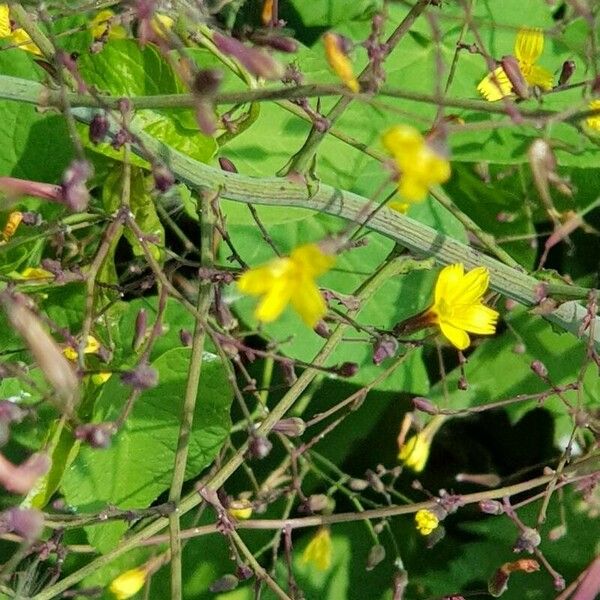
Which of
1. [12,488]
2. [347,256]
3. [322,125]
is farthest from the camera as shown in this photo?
[347,256]

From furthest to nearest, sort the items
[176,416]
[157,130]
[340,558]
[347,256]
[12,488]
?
[340,558] → [347,256] → [176,416] → [157,130] → [12,488]

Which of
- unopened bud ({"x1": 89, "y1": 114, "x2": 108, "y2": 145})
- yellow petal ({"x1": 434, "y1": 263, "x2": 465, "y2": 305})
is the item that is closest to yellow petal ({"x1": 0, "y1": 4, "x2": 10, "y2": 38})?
unopened bud ({"x1": 89, "y1": 114, "x2": 108, "y2": 145})

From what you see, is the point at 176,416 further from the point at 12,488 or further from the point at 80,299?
the point at 12,488

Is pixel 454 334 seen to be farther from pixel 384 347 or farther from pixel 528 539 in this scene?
pixel 528 539

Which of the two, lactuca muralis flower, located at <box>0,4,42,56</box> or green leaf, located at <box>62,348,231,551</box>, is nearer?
lactuca muralis flower, located at <box>0,4,42,56</box>

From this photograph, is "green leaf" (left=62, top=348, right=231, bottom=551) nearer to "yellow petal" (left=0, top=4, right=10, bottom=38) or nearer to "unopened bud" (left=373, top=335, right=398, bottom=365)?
"unopened bud" (left=373, top=335, right=398, bottom=365)

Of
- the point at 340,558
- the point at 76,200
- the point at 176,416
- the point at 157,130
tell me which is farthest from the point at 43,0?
the point at 340,558
